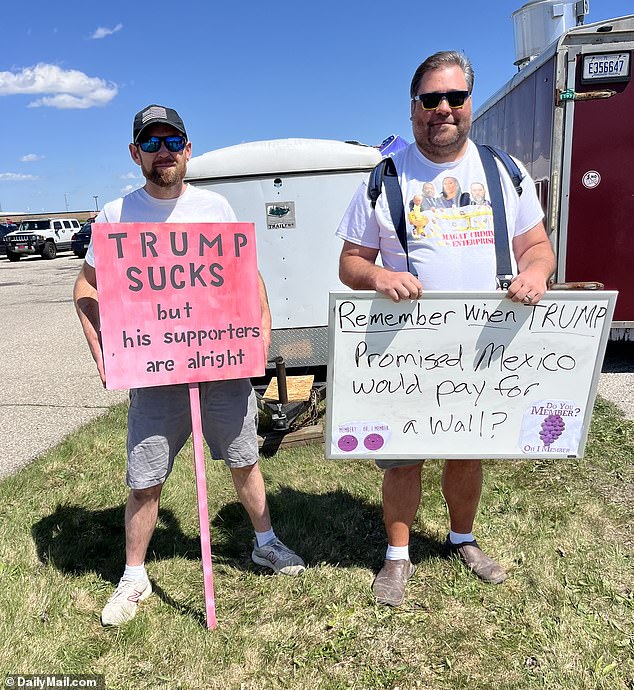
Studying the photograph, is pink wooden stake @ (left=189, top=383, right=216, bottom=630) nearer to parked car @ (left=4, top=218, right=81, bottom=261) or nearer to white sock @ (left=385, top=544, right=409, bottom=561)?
white sock @ (left=385, top=544, right=409, bottom=561)

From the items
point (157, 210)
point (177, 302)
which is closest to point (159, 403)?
point (177, 302)

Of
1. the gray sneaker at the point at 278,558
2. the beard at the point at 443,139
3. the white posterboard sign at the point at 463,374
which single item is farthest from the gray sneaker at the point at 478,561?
the beard at the point at 443,139

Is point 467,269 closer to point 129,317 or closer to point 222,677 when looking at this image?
point 129,317

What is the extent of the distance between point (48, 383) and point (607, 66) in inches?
261

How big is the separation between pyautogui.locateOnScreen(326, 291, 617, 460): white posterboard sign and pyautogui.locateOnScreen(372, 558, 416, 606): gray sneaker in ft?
2.04

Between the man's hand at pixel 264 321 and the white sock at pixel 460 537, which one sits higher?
the man's hand at pixel 264 321

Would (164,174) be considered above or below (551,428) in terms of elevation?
above

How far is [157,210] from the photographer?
242 centimetres

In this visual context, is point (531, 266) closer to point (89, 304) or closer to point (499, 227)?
point (499, 227)

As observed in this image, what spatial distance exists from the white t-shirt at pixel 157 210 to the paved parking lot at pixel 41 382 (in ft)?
8.77

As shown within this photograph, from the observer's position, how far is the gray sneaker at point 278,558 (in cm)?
283

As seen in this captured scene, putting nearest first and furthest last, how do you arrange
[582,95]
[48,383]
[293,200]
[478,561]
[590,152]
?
[478,561]
[293,200]
[582,95]
[590,152]
[48,383]

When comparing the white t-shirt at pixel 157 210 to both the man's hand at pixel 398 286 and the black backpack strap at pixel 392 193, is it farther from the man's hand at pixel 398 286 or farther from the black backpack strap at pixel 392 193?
the man's hand at pixel 398 286

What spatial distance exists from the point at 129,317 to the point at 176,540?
4.80 feet
